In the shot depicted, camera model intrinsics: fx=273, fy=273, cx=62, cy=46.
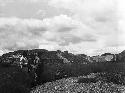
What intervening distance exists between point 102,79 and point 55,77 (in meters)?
11.7

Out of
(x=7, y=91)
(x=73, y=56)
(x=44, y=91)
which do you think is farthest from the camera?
(x=73, y=56)

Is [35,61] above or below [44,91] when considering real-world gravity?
above

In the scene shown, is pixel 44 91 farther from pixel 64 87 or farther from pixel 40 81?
pixel 40 81

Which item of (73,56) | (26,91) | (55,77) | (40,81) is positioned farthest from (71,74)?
(73,56)

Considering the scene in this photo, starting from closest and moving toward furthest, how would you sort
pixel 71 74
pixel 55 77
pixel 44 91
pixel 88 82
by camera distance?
pixel 44 91, pixel 88 82, pixel 55 77, pixel 71 74

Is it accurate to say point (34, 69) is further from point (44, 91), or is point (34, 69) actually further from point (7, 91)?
point (7, 91)

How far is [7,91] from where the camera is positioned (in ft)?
117

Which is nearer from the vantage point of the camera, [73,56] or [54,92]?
[54,92]

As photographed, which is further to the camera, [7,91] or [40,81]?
[40,81]

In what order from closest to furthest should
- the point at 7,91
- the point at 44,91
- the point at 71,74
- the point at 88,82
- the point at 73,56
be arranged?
the point at 7,91
the point at 44,91
the point at 88,82
the point at 71,74
the point at 73,56

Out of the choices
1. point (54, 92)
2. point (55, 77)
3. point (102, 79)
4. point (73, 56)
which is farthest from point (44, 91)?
point (73, 56)

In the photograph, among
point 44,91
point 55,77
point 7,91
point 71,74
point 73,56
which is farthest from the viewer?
point 73,56

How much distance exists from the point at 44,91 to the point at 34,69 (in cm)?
728

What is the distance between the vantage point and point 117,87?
39906 mm
